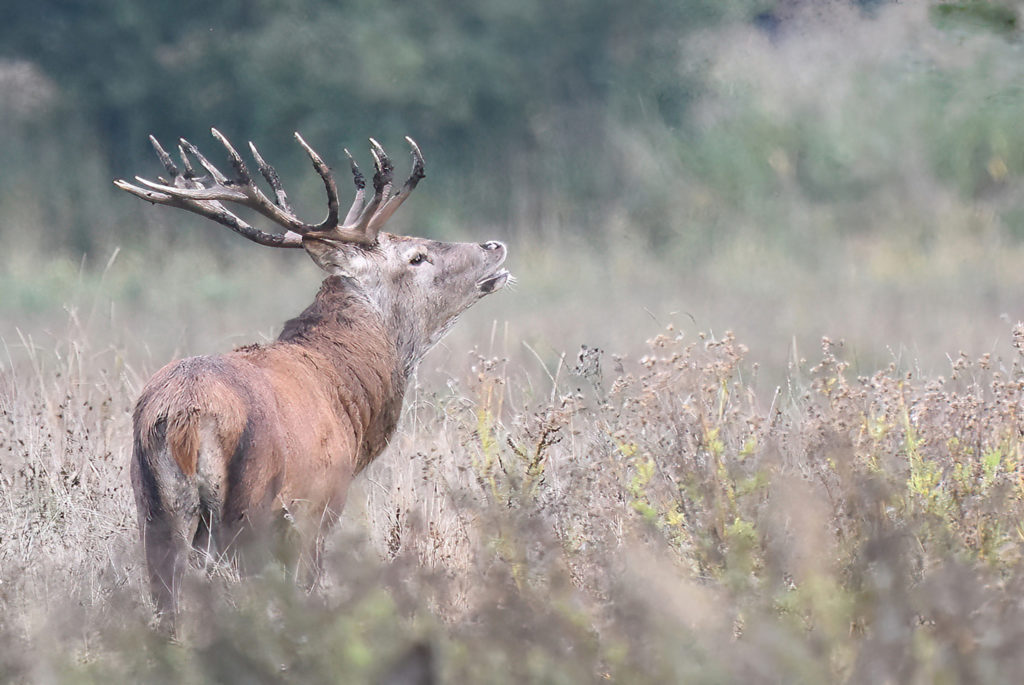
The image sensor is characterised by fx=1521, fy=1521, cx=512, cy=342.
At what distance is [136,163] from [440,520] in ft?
28.4

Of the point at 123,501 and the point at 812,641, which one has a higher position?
the point at 812,641

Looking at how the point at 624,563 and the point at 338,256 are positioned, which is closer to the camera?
the point at 624,563

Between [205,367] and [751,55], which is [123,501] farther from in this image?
[751,55]

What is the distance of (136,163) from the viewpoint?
1280 cm

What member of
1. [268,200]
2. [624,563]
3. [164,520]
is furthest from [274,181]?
[624,563]

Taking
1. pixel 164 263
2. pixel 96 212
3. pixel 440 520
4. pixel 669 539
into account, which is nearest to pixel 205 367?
pixel 440 520

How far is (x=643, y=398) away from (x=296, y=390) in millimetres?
1088

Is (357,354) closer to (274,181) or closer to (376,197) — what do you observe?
(376,197)

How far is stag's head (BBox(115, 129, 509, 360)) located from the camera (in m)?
5.12

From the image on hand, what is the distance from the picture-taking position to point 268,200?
16.9 feet

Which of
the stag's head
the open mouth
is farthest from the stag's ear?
the open mouth

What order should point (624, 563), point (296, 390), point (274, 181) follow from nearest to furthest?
point (624, 563)
point (296, 390)
point (274, 181)

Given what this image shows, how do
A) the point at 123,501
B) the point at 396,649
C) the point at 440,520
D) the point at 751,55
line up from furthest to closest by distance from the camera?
the point at 751,55 < the point at 123,501 < the point at 440,520 < the point at 396,649

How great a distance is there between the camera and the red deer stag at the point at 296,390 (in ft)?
13.6
